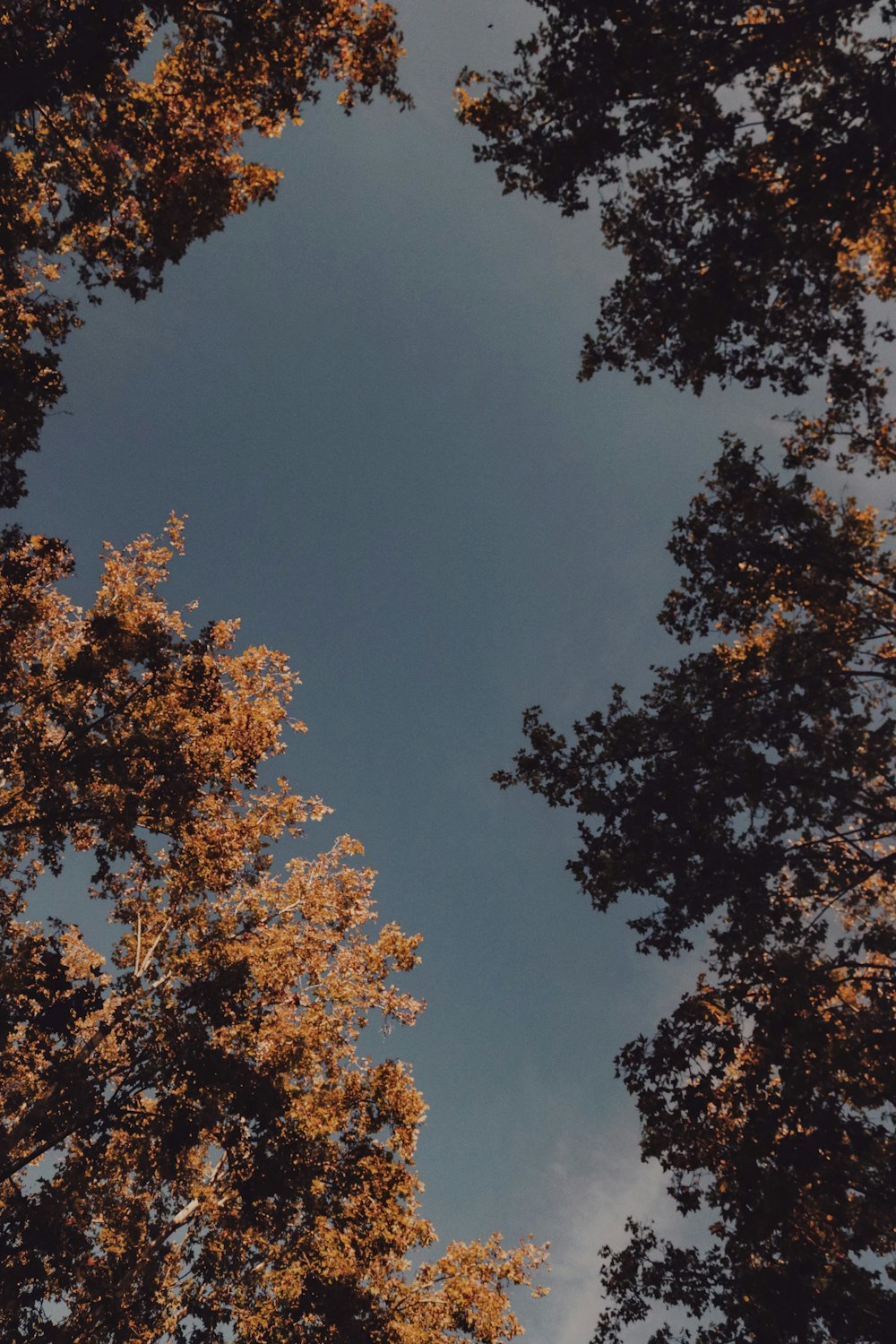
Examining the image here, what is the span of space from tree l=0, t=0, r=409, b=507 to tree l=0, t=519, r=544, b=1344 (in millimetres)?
3675

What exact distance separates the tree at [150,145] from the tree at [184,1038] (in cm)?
368

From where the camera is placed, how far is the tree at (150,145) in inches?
424

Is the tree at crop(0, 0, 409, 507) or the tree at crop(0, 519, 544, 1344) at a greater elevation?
the tree at crop(0, 0, 409, 507)

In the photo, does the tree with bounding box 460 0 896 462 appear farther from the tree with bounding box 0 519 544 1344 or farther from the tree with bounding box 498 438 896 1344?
the tree with bounding box 0 519 544 1344

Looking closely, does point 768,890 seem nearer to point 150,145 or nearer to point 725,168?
Answer: point 725,168

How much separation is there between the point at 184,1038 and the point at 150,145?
Result: 1569 cm

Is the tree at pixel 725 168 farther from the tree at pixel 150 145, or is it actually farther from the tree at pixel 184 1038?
the tree at pixel 184 1038

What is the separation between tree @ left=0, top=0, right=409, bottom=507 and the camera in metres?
10.8

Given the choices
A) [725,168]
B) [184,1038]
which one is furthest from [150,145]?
[184,1038]

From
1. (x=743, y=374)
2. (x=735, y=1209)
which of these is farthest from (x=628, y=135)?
(x=735, y=1209)

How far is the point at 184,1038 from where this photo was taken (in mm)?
11375

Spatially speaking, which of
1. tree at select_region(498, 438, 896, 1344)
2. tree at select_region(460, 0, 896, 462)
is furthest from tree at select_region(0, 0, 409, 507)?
tree at select_region(498, 438, 896, 1344)

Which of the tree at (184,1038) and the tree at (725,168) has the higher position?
the tree at (725,168)

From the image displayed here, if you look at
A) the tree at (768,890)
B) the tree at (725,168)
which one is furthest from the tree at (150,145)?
the tree at (768,890)
